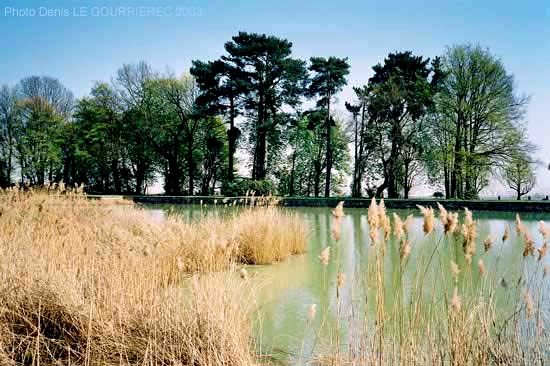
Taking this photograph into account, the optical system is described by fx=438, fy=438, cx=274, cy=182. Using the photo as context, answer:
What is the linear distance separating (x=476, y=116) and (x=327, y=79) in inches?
330

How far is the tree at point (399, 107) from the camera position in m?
22.9

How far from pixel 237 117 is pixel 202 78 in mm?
3162

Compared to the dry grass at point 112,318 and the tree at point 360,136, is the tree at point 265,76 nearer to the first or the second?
the tree at point 360,136

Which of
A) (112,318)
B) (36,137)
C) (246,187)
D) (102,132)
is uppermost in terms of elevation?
(102,132)

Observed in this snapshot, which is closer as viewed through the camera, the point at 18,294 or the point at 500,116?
the point at 18,294

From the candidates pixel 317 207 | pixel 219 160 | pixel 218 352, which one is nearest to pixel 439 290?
pixel 218 352

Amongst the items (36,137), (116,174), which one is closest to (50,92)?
(36,137)

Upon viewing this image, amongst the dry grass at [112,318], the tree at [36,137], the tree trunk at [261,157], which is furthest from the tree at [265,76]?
the dry grass at [112,318]

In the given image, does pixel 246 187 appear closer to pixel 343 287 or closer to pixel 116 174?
pixel 116 174

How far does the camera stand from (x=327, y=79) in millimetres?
25750

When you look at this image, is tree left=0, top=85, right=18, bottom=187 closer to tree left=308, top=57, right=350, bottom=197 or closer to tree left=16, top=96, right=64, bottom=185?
tree left=16, top=96, right=64, bottom=185

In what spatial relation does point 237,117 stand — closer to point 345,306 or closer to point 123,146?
point 123,146

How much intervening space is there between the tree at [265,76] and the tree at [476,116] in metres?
8.14

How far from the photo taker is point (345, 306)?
4.14 m
